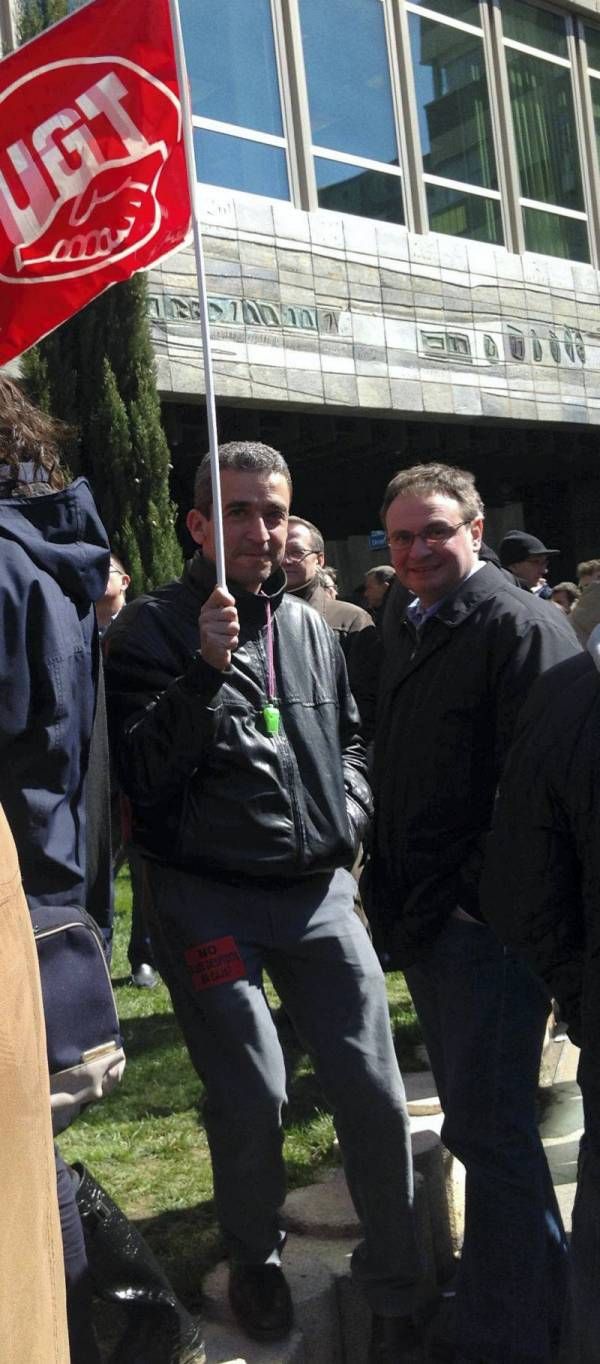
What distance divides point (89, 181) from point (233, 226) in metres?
9.70

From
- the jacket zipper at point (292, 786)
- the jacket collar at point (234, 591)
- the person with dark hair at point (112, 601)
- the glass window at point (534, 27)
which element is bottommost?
A: the jacket zipper at point (292, 786)

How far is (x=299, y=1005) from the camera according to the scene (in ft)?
11.1

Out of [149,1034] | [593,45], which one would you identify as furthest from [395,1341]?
[593,45]

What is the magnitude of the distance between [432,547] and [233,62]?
36.6 feet

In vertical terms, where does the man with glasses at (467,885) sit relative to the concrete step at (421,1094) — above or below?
above

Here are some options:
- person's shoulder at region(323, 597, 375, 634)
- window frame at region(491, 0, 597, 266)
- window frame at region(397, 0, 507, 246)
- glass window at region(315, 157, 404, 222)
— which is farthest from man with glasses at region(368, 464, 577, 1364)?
window frame at region(491, 0, 597, 266)

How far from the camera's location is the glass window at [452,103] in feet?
50.9

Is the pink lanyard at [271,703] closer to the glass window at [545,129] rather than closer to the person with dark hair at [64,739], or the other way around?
the person with dark hair at [64,739]

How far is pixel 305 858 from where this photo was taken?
3312mm

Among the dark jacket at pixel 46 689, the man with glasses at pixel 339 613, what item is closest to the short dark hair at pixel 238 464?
the dark jacket at pixel 46 689

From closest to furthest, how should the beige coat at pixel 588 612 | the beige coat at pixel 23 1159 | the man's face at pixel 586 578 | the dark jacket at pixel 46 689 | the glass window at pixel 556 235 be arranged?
the beige coat at pixel 23 1159 → the dark jacket at pixel 46 689 → the beige coat at pixel 588 612 → the man's face at pixel 586 578 → the glass window at pixel 556 235

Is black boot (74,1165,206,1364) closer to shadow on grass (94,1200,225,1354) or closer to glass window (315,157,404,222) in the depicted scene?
shadow on grass (94,1200,225,1354)

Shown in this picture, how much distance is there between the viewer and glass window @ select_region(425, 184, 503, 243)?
15.5m

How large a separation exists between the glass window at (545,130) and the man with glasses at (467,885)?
1438 centimetres
